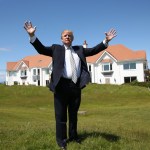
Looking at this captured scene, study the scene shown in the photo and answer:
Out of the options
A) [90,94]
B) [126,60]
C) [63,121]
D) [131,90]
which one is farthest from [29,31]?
[126,60]

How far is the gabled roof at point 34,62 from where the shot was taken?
3656 inches

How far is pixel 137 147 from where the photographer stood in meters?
7.88

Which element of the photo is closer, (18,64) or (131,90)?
(131,90)

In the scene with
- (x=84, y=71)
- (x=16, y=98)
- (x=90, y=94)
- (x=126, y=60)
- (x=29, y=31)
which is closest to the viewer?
(x=29, y=31)

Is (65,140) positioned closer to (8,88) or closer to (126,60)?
(8,88)

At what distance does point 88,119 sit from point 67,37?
1518cm

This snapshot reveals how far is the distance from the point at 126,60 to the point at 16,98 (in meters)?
39.9

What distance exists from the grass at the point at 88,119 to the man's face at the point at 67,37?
214 centimetres

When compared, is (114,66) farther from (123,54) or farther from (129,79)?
(129,79)

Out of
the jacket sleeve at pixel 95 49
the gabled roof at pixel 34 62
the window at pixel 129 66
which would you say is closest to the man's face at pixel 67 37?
the jacket sleeve at pixel 95 49

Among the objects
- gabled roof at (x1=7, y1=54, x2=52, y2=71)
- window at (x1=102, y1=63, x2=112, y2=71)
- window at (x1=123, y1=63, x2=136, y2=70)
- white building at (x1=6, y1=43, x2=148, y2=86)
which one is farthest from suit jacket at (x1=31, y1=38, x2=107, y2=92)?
gabled roof at (x1=7, y1=54, x2=52, y2=71)

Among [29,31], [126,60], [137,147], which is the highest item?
[126,60]

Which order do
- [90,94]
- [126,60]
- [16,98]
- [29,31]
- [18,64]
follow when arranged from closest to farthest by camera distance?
[29,31], [16,98], [90,94], [126,60], [18,64]

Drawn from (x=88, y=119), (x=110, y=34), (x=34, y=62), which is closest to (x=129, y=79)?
(x=34, y=62)
